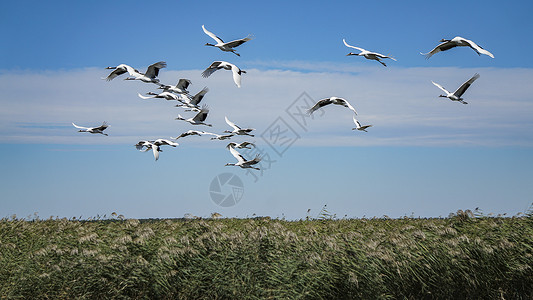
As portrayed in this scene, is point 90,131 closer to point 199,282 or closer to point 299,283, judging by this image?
point 199,282

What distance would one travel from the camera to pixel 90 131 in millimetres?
22438

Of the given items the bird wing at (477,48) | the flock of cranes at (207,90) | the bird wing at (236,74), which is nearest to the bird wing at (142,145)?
the flock of cranes at (207,90)

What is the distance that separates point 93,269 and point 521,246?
38.9 feet

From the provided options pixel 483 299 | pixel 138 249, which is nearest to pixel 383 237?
pixel 483 299

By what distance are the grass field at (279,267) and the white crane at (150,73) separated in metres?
7.15

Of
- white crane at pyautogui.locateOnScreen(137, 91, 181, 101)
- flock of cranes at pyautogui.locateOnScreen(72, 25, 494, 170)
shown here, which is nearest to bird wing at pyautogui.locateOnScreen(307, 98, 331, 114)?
flock of cranes at pyautogui.locateOnScreen(72, 25, 494, 170)

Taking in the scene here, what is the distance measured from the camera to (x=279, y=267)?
44.4ft

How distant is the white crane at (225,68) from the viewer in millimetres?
17041

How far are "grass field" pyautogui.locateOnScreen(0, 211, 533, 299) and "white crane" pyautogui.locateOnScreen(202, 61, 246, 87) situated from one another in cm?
487

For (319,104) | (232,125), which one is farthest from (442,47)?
(232,125)

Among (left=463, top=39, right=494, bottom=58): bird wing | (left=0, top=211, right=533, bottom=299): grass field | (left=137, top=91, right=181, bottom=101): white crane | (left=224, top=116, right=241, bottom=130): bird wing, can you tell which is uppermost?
(left=463, top=39, right=494, bottom=58): bird wing

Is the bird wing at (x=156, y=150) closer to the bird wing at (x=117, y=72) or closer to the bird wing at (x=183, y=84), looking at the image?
the bird wing at (x=183, y=84)

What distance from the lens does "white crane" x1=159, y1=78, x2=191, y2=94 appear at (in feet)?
67.8

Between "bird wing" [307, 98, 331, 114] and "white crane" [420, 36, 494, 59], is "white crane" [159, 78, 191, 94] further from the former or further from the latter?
"white crane" [420, 36, 494, 59]
